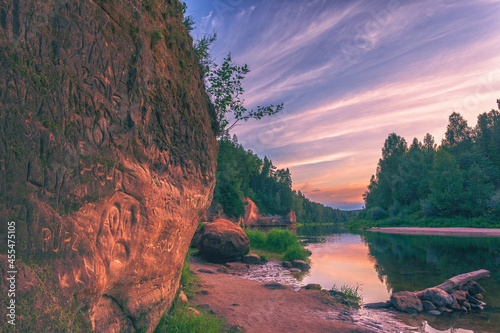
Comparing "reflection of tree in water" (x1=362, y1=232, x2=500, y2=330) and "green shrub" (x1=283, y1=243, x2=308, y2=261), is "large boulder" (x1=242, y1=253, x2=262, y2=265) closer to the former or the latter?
"green shrub" (x1=283, y1=243, x2=308, y2=261)

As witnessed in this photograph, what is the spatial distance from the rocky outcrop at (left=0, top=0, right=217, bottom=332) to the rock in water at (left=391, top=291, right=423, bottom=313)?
721 cm

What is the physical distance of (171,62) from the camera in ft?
17.8

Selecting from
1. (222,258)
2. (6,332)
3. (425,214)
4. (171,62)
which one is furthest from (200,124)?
(425,214)

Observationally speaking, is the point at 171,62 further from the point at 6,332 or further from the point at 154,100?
the point at 6,332

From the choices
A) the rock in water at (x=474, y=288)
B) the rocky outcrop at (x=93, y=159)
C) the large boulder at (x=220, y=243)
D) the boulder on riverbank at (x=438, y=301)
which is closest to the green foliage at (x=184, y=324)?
the rocky outcrop at (x=93, y=159)

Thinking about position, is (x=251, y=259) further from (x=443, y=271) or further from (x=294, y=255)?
(x=443, y=271)

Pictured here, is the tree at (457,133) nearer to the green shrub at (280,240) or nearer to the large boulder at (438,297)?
the green shrub at (280,240)

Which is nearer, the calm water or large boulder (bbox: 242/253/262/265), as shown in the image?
the calm water

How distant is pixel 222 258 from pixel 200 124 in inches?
426

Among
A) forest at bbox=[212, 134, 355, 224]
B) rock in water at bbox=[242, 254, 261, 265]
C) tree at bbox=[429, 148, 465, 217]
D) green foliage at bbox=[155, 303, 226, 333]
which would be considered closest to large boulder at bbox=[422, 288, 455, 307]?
green foliage at bbox=[155, 303, 226, 333]

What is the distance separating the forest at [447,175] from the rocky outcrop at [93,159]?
49.7 meters

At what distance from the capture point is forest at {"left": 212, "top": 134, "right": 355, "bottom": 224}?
47875 mm

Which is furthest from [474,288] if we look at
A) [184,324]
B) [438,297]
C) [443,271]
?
[184,324]

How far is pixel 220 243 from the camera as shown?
15062mm
